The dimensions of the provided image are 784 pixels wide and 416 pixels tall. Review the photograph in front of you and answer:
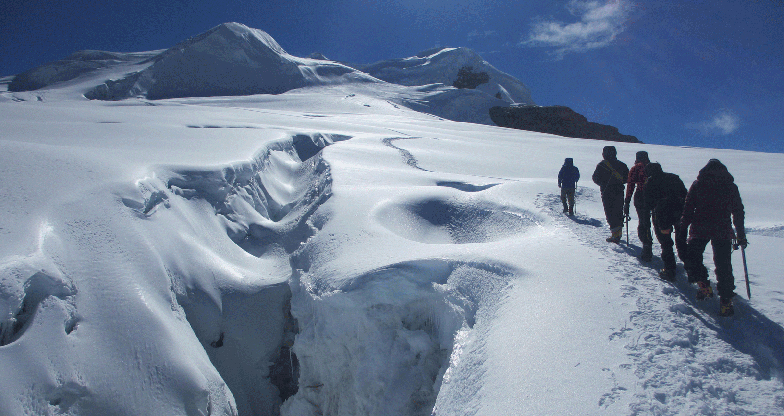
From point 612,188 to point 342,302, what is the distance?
3.82 meters

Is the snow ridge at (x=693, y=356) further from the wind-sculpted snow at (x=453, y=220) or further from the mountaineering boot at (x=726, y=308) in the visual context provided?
the wind-sculpted snow at (x=453, y=220)

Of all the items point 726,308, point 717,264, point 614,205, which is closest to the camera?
point 726,308

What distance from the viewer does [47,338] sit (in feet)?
10.5

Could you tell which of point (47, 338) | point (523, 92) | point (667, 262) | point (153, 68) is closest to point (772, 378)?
point (667, 262)

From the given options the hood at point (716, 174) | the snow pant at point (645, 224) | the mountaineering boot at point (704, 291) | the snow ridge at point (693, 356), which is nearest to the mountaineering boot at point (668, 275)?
the snow ridge at point (693, 356)

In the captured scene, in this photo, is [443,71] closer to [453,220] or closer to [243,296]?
[453,220]

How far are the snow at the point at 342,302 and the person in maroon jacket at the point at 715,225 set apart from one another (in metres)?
0.21

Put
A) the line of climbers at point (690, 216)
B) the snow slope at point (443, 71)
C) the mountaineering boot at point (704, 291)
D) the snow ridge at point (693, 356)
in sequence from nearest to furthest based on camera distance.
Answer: the snow ridge at point (693, 356) → the line of climbers at point (690, 216) → the mountaineering boot at point (704, 291) → the snow slope at point (443, 71)

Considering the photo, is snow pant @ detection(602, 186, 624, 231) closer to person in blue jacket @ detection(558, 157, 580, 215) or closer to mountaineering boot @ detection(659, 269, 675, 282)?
person in blue jacket @ detection(558, 157, 580, 215)

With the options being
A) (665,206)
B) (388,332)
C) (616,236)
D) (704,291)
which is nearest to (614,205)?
(616,236)

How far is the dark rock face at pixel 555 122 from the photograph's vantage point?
37094mm

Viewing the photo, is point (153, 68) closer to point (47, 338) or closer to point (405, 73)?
point (405, 73)

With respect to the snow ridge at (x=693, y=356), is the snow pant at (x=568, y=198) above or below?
above

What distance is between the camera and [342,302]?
4.41 metres
